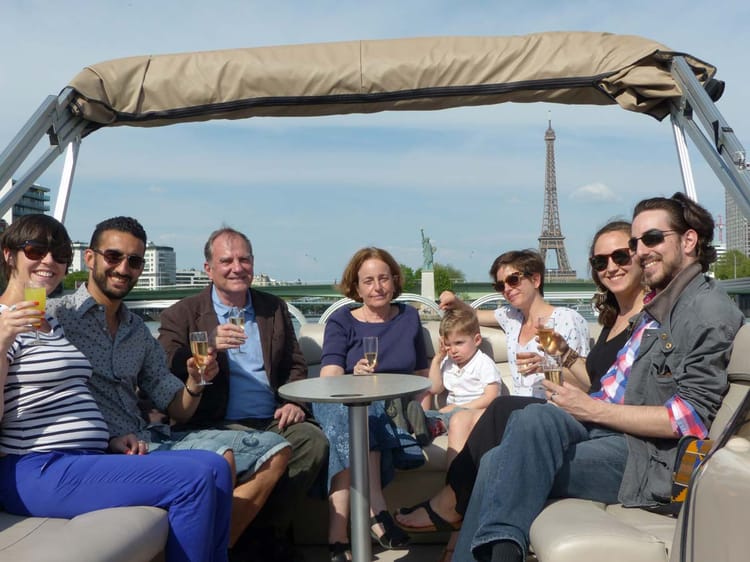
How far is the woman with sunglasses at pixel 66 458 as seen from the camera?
2.51 meters

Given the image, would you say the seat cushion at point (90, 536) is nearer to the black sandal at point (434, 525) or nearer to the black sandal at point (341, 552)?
the black sandal at point (341, 552)

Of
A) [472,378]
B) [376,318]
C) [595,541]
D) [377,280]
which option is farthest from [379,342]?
[595,541]

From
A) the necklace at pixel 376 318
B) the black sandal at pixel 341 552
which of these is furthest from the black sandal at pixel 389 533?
the necklace at pixel 376 318

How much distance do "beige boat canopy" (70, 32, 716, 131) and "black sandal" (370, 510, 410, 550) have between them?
2098 millimetres

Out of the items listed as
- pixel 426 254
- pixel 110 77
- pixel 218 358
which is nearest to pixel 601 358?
pixel 218 358

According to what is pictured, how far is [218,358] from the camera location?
3664 millimetres

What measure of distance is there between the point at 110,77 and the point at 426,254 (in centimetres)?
914

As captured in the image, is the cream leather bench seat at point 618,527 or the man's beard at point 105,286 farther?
the man's beard at point 105,286

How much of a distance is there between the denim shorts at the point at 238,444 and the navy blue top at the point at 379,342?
888 mm

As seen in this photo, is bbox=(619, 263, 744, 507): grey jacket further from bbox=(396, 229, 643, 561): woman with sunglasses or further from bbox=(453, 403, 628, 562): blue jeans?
bbox=(396, 229, 643, 561): woman with sunglasses

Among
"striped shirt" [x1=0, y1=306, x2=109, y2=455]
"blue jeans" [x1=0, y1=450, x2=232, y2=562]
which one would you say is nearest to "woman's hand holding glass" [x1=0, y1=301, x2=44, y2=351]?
"striped shirt" [x1=0, y1=306, x2=109, y2=455]

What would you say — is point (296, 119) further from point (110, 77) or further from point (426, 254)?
point (426, 254)

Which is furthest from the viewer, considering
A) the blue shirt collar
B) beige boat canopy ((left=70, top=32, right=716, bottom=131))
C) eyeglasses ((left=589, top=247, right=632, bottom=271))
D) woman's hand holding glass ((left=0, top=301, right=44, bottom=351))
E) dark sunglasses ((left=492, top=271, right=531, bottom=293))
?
dark sunglasses ((left=492, top=271, right=531, bottom=293))

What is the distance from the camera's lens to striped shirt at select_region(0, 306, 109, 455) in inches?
102
